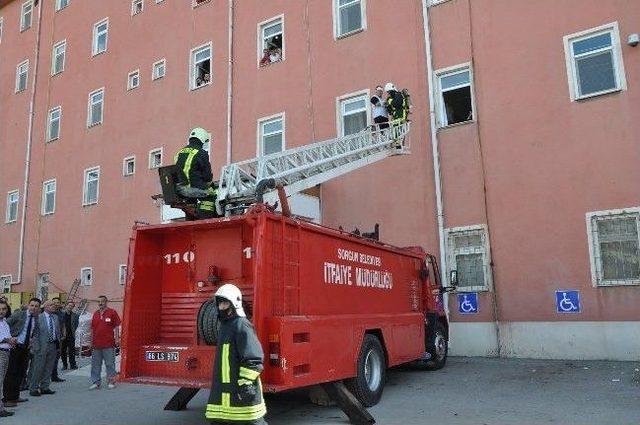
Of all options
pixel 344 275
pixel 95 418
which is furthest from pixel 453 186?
pixel 95 418

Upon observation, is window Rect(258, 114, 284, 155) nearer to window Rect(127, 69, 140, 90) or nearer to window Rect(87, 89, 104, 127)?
window Rect(127, 69, 140, 90)

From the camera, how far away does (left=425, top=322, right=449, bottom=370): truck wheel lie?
34.8 feet

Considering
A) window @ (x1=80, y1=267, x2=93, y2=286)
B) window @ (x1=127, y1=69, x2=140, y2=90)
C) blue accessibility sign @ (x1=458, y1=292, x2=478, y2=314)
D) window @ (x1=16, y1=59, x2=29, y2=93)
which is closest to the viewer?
blue accessibility sign @ (x1=458, y1=292, x2=478, y2=314)

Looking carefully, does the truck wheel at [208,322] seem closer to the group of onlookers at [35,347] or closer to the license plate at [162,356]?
the license plate at [162,356]

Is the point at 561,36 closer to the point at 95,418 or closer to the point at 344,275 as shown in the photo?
the point at 344,275

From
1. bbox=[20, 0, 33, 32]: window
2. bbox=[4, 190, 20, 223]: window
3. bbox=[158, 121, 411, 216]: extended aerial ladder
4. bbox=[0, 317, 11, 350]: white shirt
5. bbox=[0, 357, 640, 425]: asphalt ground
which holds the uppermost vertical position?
bbox=[20, 0, 33, 32]: window

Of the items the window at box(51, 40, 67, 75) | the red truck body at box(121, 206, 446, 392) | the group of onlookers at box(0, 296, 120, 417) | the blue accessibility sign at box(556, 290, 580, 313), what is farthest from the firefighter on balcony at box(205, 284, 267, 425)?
the window at box(51, 40, 67, 75)

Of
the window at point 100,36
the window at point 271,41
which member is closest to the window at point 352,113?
the window at point 271,41

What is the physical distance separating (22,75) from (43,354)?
20.5 metres

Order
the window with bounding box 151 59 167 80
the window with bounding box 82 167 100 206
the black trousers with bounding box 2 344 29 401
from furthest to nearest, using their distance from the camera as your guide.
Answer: the window with bounding box 82 167 100 206 → the window with bounding box 151 59 167 80 → the black trousers with bounding box 2 344 29 401

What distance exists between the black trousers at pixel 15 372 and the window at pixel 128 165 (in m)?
11.4

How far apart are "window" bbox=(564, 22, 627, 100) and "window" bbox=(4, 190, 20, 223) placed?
71.8ft

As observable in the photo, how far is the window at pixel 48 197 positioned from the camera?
74.8ft

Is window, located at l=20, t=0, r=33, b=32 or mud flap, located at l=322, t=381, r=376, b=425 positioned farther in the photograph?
window, located at l=20, t=0, r=33, b=32
